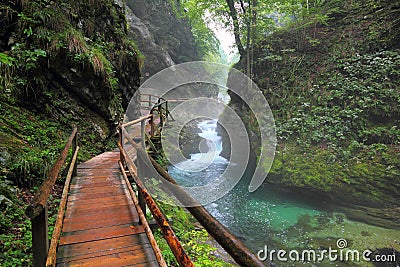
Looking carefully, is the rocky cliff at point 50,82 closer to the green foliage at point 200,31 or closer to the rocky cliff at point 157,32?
the rocky cliff at point 157,32

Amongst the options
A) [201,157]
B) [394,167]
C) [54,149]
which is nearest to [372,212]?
[394,167]

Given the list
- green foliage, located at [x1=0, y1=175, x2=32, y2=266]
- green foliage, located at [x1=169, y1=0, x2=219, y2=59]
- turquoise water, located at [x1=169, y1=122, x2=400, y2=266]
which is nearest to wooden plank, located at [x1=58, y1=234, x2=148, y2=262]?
green foliage, located at [x1=0, y1=175, x2=32, y2=266]

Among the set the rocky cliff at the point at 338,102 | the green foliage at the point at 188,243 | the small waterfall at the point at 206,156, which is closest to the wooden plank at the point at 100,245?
the green foliage at the point at 188,243

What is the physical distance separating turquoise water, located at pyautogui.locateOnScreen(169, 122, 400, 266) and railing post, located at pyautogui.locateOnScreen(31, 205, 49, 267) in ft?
18.8

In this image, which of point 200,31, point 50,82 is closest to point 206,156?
point 50,82

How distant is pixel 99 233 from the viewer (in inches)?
117

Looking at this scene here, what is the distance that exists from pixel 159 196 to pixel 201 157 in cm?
1059

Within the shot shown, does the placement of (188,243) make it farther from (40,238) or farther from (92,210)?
(40,238)

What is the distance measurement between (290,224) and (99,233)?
6.45 meters

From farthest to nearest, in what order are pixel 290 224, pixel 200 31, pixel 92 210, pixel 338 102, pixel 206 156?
pixel 200 31, pixel 206 156, pixel 338 102, pixel 290 224, pixel 92 210

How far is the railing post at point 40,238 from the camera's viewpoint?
5.60ft

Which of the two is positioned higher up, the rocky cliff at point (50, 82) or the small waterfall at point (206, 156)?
the rocky cliff at point (50, 82)

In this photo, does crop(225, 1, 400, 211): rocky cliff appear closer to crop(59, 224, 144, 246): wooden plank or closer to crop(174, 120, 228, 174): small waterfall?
crop(174, 120, 228, 174): small waterfall

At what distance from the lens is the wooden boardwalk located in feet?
8.18
